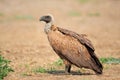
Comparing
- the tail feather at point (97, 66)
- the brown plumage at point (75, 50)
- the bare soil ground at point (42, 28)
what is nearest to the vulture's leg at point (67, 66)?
the brown plumage at point (75, 50)

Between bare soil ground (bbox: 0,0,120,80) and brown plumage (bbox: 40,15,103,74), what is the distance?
29 cm

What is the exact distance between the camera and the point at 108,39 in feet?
72.0

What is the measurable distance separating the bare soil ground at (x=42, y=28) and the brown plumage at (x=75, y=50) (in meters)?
0.29

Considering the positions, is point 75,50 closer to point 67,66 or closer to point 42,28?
point 67,66

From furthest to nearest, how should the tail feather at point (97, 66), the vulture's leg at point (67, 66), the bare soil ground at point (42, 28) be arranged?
the bare soil ground at point (42, 28)
the vulture's leg at point (67, 66)
the tail feather at point (97, 66)

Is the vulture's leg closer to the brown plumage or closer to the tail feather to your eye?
the brown plumage

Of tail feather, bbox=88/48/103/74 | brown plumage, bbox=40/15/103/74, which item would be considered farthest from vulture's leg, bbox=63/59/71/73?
tail feather, bbox=88/48/103/74

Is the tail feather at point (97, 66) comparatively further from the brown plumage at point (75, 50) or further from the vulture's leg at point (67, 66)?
the vulture's leg at point (67, 66)

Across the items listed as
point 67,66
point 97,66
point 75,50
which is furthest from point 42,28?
point 97,66

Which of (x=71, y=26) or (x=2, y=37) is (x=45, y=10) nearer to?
(x=71, y=26)

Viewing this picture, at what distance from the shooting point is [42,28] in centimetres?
2670

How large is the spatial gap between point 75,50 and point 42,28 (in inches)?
524

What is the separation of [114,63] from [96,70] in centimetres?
212

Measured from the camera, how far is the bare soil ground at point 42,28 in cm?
1464
